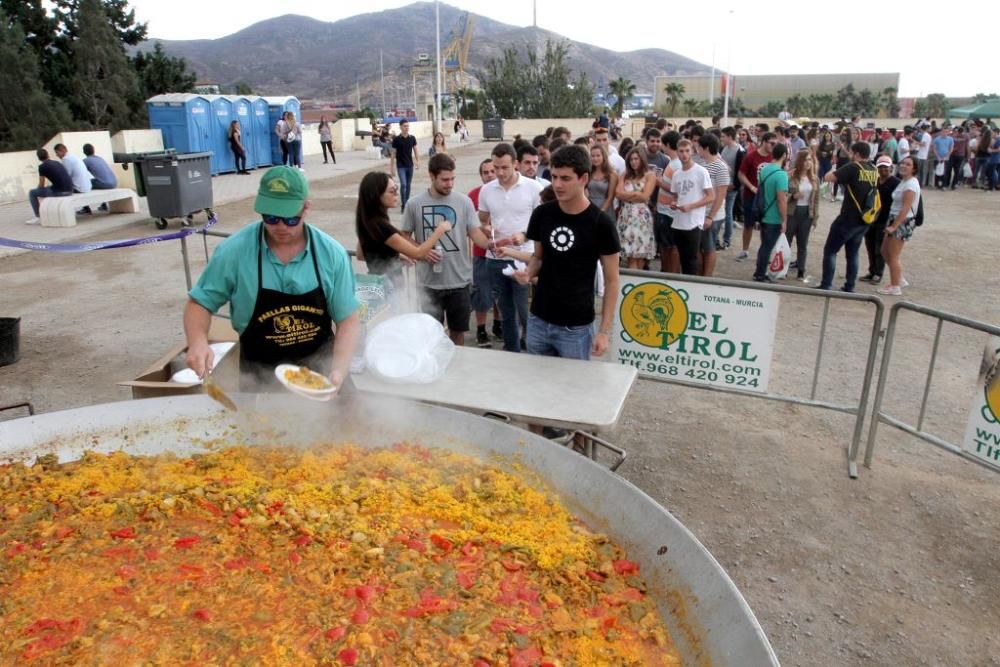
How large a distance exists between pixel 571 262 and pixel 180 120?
1892 cm

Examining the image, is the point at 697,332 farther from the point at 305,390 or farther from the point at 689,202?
the point at 689,202

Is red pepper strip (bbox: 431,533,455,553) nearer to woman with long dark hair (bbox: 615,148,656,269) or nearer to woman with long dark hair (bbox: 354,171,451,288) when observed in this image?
woman with long dark hair (bbox: 354,171,451,288)

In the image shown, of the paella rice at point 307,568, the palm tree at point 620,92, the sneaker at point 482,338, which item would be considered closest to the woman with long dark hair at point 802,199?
the sneaker at point 482,338

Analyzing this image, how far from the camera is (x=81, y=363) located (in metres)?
6.71

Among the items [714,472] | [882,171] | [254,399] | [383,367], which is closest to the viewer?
[254,399]

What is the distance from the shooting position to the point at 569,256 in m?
4.17

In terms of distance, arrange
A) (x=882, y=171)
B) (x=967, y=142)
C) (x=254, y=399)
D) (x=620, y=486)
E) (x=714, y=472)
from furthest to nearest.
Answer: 1. (x=967, y=142)
2. (x=882, y=171)
3. (x=714, y=472)
4. (x=254, y=399)
5. (x=620, y=486)

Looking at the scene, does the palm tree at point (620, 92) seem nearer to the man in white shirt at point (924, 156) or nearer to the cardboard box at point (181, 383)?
the man in white shirt at point (924, 156)

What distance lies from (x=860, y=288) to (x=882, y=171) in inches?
59.9

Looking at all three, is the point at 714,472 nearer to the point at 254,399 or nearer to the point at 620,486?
the point at 620,486

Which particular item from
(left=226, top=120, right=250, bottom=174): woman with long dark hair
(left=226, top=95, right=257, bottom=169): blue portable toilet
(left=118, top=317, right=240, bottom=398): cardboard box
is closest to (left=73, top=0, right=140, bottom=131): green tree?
(left=226, top=95, right=257, bottom=169): blue portable toilet

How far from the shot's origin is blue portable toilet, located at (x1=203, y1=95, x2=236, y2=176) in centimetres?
2081

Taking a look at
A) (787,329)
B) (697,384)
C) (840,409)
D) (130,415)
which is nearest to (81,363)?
(130,415)

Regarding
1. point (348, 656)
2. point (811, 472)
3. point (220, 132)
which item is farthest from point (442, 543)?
point (220, 132)
